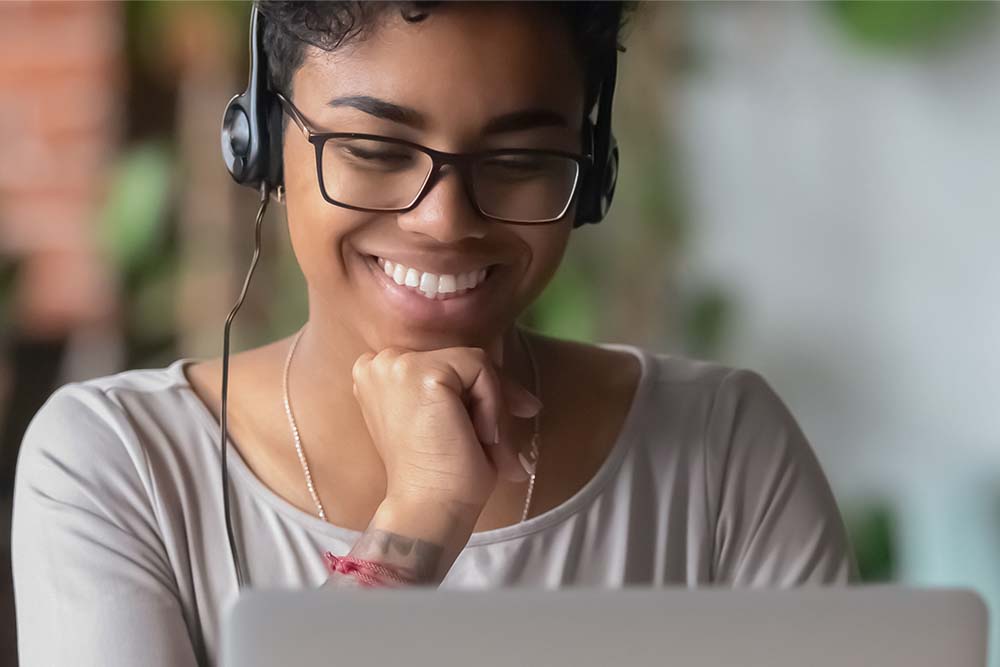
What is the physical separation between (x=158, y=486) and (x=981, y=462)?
2.08m

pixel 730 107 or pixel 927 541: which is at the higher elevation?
pixel 730 107

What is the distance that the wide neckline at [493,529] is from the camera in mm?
1243

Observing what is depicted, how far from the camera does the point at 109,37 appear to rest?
2584mm

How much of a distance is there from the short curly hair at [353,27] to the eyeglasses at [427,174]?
0.05 m

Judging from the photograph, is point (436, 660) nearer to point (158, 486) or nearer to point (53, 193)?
point (158, 486)

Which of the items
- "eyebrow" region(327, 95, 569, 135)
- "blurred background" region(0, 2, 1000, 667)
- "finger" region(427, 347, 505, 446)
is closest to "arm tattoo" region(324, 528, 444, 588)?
"finger" region(427, 347, 505, 446)

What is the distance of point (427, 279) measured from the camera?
1160 mm

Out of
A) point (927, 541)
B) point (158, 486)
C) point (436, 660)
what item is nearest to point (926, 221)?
point (927, 541)

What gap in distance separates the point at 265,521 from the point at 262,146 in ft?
1.24

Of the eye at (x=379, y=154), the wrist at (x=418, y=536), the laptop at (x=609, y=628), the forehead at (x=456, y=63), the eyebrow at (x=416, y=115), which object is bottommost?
the wrist at (x=418, y=536)

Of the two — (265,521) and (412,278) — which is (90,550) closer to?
(265,521)

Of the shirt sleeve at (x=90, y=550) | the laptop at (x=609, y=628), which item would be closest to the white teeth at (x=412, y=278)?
the shirt sleeve at (x=90, y=550)

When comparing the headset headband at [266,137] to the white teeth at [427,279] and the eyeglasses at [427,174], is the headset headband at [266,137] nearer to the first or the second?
the eyeglasses at [427,174]

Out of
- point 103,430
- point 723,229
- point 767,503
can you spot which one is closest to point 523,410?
point 767,503
